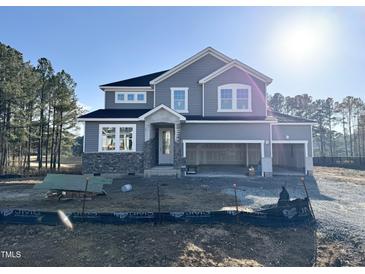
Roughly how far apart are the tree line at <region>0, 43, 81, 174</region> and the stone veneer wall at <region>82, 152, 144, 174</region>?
785cm

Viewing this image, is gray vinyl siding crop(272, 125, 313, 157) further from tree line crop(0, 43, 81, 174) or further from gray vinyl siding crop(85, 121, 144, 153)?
tree line crop(0, 43, 81, 174)

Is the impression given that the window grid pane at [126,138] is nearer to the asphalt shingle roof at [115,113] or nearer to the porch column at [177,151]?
the asphalt shingle roof at [115,113]

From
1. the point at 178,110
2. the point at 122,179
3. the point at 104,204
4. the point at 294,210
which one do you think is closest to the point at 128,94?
the point at 178,110

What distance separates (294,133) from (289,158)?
4.03 meters

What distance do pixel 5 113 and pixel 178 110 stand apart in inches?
675

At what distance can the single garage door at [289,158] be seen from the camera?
16594 mm

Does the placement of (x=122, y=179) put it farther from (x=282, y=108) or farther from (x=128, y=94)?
(x=282, y=108)

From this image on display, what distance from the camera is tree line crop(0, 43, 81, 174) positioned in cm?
1981

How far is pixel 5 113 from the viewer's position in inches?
829

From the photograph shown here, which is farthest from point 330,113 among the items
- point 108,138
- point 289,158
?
point 108,138

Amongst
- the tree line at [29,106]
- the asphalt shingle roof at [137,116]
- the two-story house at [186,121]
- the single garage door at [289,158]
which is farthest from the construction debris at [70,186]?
the single garage door at [289,158]

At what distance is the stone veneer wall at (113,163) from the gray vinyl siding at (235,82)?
5.74m

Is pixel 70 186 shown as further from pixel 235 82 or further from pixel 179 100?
pixel 235 82

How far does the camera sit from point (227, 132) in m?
14.4
